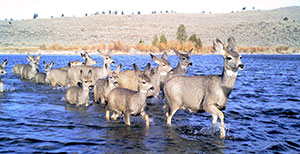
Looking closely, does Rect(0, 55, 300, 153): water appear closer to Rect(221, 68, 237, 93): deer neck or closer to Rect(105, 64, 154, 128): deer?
Rect(105, 64, 154, 128): deer

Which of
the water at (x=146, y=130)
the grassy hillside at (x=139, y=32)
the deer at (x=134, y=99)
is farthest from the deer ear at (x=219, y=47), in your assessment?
the grassy hillside at (x=139, y=32)

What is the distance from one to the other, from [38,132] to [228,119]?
6.53 meters

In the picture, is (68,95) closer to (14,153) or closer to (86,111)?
(86,111)

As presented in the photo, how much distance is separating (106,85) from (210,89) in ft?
14.7

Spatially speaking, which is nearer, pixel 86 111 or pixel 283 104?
pixel 86 111

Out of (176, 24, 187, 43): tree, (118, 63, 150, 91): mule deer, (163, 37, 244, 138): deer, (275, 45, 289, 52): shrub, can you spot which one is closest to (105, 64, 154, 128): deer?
(163, 37, 244, 138): deer

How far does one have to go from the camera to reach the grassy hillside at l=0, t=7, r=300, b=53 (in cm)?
9456

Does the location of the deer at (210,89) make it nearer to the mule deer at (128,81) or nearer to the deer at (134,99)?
the deer at (134,99)

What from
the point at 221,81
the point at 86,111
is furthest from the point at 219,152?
the point at 86,111

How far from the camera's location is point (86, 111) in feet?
44.7

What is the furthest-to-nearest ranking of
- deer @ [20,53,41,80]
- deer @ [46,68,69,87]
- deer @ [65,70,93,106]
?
1. deer @ [20,53,41,80]
2. deer @ [46,68,69,87]
3. deer @ [65,70,93,106]

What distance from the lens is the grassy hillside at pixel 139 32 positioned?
3723 inches

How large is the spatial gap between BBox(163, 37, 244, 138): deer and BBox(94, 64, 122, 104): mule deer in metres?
2.39

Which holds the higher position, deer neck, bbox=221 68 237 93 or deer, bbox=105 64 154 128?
deer neck, bbox=221 68 237 93
